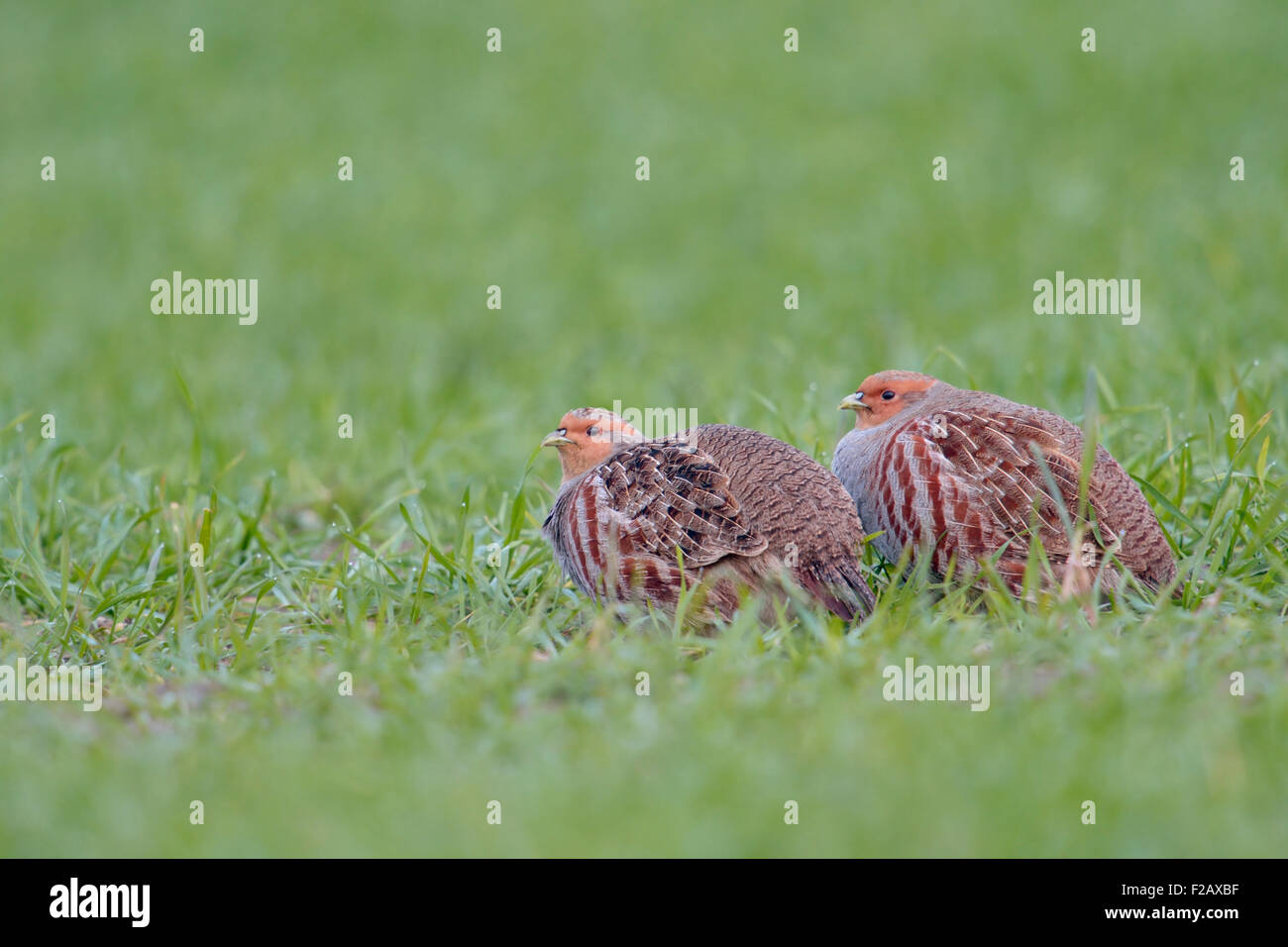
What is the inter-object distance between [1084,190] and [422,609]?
7741mm

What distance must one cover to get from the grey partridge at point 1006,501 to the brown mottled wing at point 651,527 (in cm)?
55

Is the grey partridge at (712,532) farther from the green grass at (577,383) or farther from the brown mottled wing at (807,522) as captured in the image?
the green grass at (577,383)

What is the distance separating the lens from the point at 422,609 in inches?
179

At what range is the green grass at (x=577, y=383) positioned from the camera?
3.01 m

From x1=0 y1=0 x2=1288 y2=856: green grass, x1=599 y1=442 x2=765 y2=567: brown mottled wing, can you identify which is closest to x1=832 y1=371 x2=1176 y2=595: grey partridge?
x1=0 y1=0 x2=1288 y2=856: green grass

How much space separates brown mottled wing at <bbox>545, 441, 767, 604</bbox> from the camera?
165 inches

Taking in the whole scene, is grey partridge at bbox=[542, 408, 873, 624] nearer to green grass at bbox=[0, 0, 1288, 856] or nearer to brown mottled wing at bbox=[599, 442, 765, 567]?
brown mottled wing at bbox=[599, 442, 765, 567]

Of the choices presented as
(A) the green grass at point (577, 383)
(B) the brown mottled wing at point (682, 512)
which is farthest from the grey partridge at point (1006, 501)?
(B) the brown mottled wing at point (682, 512)

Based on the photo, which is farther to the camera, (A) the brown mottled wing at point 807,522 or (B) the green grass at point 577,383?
(A) the brown mottled wing at point 807,522

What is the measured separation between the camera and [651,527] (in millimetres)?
4207

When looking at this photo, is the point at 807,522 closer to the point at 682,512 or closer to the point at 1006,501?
the point at 682,512

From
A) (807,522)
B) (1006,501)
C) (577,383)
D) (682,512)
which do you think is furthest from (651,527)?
(577,383)
